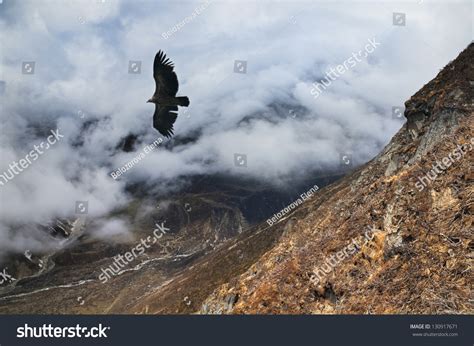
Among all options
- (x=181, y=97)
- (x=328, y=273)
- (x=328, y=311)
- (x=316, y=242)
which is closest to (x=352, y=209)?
(x=316, y=242)

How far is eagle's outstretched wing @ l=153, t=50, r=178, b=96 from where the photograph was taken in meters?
21.8

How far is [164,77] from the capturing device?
22188 millimetres

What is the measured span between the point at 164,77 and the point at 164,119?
93.5 inches
